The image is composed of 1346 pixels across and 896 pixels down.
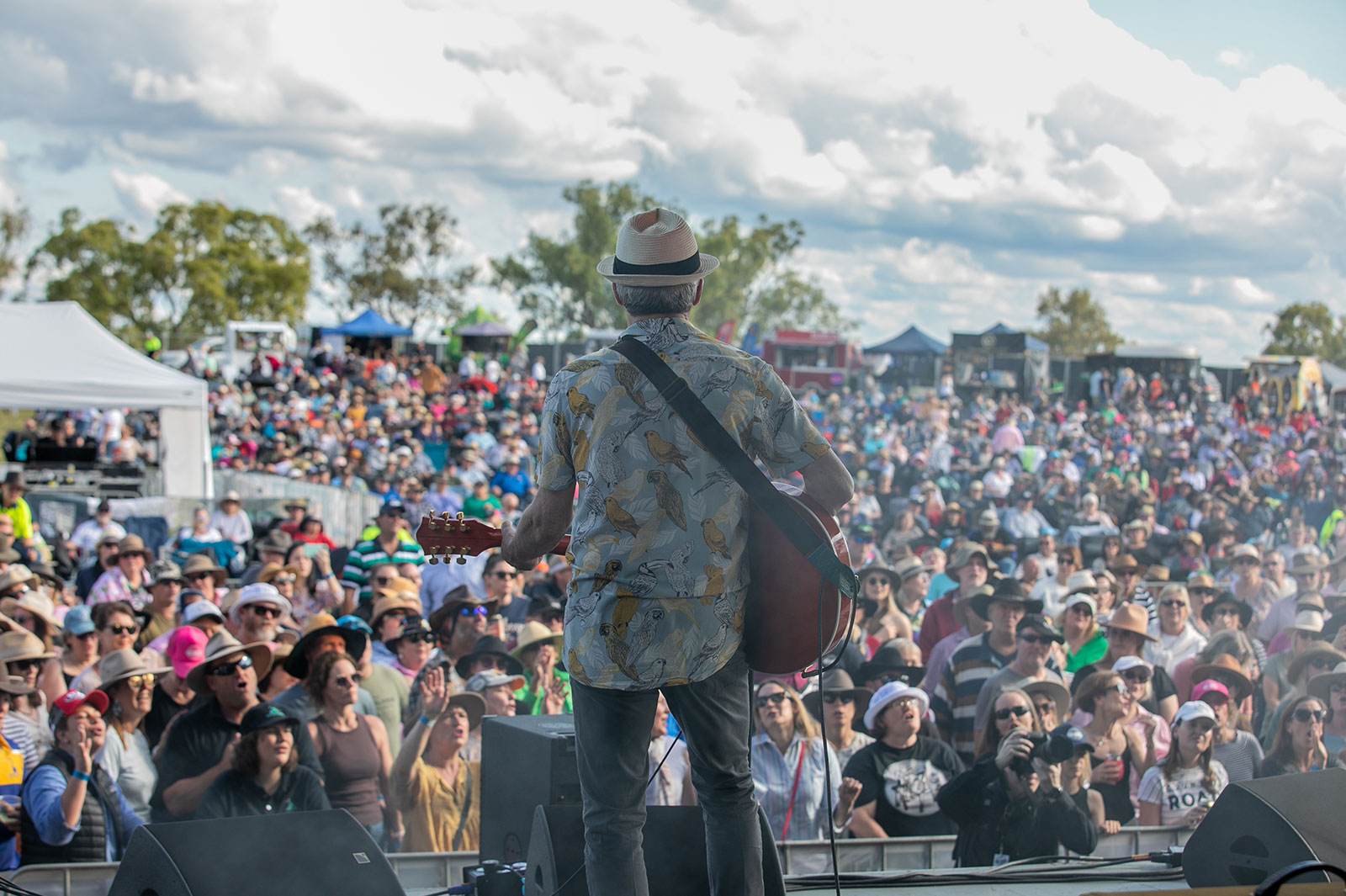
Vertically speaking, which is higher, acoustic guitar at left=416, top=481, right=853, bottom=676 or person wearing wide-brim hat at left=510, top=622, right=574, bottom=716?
acoustic guitar at left=416, top=481, right=853, bottom=676

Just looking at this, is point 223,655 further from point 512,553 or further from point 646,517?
point 646,517

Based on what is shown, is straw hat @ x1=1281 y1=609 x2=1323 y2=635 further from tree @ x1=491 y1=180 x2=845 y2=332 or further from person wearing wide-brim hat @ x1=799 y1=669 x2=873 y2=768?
tree @ x1=491 y1=180 x2=845 y2=332

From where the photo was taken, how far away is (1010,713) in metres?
4.17

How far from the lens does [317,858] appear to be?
2223mm

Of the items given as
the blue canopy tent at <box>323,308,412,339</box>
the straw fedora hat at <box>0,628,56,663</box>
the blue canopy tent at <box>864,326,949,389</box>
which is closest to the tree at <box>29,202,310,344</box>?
the blue canopy tent at <box>323,308,412,339</box>

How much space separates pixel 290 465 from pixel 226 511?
17.0ft

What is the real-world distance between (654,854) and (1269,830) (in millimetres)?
1314

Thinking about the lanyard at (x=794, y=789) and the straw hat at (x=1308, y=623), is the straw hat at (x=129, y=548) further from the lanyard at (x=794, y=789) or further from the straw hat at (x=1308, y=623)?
the straw hat at (x=1308, y=623)

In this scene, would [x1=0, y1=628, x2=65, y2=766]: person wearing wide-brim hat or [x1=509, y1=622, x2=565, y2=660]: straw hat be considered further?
[x1=509, y1=622, x2=565, y2=660]: straw hat

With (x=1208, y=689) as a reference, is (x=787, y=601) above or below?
above

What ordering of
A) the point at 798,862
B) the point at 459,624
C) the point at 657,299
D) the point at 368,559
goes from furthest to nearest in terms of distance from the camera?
the point at 368,559 < the point at 459,624 < the point at 798,862 < the point at 657,299

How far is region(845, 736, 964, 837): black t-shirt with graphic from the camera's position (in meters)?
3.99

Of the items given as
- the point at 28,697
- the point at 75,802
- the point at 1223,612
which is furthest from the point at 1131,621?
the point at 28,697

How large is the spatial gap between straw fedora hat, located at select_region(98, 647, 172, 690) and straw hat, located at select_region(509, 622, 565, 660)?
139 cm
